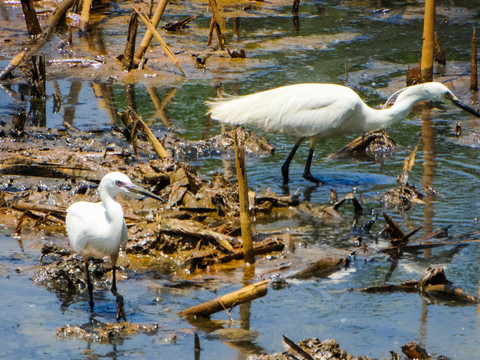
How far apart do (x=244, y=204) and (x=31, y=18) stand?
10421 millimetres

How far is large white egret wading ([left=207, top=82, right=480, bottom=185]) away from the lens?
338 inches

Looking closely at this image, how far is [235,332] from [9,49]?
11309 mm

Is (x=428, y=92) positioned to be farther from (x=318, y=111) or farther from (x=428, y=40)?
(x=428, y=40)

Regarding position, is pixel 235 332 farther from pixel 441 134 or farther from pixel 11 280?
pixel 441 134

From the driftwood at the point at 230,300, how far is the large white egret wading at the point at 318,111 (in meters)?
3.86

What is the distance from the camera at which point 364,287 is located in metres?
5.85

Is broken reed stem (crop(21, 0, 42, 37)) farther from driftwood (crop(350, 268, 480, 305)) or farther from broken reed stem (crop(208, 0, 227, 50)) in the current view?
driftwood (crop(350, 268, 480, 305))

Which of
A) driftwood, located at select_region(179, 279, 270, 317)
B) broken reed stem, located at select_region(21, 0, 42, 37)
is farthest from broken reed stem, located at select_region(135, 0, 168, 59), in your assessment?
driftwood, located at select_region(179, 279, 270, 317)

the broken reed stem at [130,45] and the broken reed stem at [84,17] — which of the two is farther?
the broken reed stem at [84,17]

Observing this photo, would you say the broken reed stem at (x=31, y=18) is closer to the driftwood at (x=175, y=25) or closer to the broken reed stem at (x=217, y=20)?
the driftwood at (x=175, y=25)

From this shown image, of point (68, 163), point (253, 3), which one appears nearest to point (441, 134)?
point (68, 163)

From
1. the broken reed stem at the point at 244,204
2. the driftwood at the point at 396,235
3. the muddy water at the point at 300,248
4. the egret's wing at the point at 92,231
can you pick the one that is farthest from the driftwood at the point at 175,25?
the egret's wing at the point at 92,231

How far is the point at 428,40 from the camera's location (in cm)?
1118

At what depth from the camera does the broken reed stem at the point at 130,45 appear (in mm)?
12781
